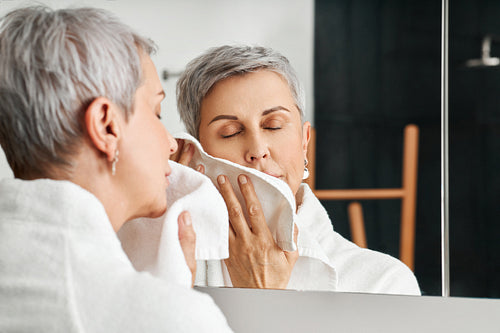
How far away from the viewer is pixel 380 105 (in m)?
0.75

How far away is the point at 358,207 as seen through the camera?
0.77m

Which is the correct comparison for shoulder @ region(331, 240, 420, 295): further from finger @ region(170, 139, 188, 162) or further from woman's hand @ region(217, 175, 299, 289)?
finger @ region(170, 139, 188, 162)

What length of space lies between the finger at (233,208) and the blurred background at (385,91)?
106 mm

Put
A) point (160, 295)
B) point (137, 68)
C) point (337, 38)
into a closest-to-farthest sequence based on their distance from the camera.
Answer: point (160, 295) < point (137, 68) < point (337, 38)

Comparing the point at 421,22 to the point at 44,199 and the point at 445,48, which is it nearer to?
the point at 445,48

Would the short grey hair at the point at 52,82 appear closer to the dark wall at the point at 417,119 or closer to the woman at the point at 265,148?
the woman at the point at 265,148

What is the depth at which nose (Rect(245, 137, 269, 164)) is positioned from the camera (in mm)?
773

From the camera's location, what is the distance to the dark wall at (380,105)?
2.42 feet

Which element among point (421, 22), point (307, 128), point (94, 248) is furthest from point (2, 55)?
point (421, 22)

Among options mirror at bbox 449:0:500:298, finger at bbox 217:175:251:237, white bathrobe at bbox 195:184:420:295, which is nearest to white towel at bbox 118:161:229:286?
finger at bbox 217:175:251:237

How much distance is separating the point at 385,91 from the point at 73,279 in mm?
468

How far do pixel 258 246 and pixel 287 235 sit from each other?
0.05 m

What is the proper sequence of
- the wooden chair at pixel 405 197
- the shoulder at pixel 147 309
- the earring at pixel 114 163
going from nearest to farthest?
the shoulder at pixel 147 309 → the earring at pixel 114 163 → the wooden chair at pixel 405 197

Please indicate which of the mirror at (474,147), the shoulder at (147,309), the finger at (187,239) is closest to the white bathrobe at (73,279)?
the shoulder at (147,309)
